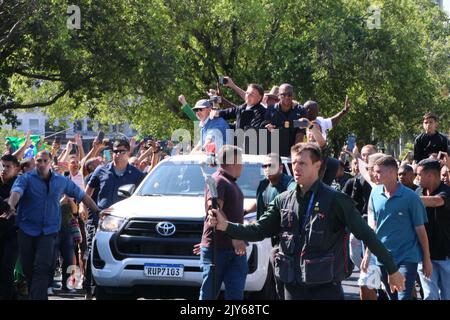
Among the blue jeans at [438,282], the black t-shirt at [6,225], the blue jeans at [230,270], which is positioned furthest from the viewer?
the black t-shirt at [6,225]

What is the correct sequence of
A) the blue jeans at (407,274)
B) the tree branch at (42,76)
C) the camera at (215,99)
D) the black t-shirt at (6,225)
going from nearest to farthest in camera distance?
the blue jeans at (407,274)
the black t-shirt at (6,225)
the camera at (215,99)
the tree branch at (42,76)

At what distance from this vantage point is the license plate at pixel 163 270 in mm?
10422

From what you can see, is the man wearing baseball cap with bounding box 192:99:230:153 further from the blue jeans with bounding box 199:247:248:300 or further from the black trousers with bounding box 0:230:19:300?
the blue jeans with bounding box 199:247:248:300

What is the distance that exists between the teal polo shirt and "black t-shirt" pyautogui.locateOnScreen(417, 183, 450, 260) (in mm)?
833

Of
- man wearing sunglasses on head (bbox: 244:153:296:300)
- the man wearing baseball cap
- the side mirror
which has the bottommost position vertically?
the side mirror

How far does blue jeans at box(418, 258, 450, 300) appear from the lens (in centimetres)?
959

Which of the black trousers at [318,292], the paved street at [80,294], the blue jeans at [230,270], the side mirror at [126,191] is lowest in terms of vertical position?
the paved street at [80,294]

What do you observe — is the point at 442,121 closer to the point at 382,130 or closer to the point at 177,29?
the point at 382,130

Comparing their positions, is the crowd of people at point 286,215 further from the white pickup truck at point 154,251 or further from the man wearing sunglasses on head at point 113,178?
the white pickup truck at point 154,251

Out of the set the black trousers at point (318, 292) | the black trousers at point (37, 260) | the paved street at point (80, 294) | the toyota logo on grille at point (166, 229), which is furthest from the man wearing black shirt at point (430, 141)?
the black trousers at point (318, 292)

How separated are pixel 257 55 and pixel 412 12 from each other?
43.6 ft

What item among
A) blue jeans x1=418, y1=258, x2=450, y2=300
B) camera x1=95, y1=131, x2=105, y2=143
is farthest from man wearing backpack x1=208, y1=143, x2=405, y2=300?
camera x1=95, y1=131, x2=105, y2=143

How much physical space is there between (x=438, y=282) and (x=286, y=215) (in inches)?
137
